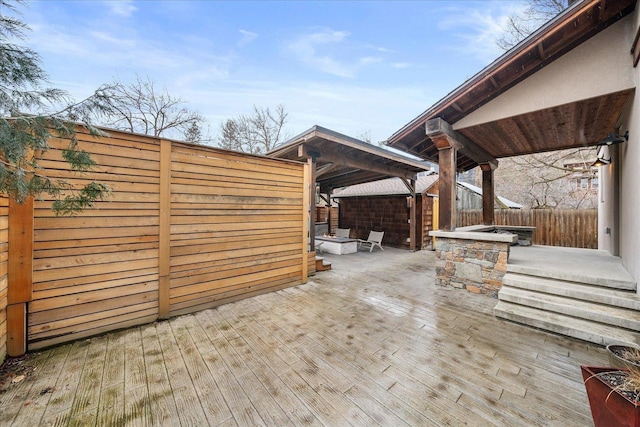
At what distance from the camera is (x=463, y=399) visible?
184cm

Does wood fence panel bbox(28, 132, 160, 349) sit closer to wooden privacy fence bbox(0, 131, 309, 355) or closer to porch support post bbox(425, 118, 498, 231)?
wooden privacy fence bbox(0, 131, 309, 355)

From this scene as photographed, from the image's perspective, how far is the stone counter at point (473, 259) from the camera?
13.1 feet

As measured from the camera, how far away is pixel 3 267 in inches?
87.4

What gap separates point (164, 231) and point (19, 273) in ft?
4.21

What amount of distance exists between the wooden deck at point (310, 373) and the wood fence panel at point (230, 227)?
55 centimetres

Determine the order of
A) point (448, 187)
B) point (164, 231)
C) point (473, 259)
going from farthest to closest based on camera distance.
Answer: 1. point (448, 187)
2. point (473, 259)
3. point (164, 231)

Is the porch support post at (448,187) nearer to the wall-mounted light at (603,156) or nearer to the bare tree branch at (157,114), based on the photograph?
the wall-mounted light at (603,156)

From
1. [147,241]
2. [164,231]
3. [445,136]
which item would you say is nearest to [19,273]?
[147,241]

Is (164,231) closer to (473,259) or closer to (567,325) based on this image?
(473,259)

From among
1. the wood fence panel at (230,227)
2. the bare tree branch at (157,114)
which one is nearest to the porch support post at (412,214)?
the wood fence panel at (230,227)

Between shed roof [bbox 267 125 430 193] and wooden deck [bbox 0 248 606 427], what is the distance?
136 inches

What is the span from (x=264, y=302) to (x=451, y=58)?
10189 mm

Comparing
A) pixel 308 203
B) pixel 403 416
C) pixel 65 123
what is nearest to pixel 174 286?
pixel 65 123

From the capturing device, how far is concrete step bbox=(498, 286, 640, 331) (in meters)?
2.64
